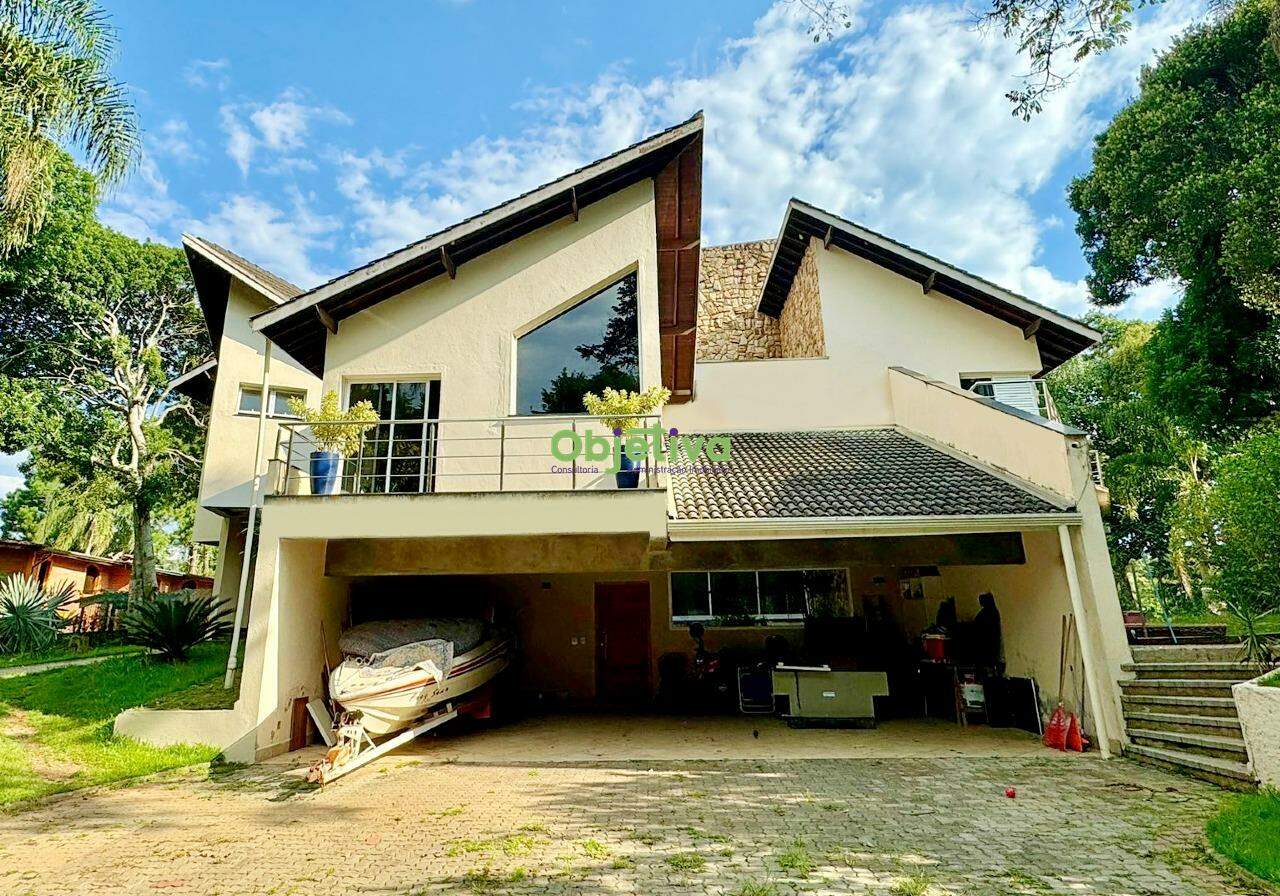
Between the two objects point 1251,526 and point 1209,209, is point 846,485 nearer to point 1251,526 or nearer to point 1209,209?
point 1251,526

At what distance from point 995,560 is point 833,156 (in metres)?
6.11

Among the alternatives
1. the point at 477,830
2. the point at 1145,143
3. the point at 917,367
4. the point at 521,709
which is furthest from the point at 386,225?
the point at 1145,143

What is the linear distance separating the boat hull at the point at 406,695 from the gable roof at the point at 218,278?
9416 mm

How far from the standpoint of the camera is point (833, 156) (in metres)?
8.20

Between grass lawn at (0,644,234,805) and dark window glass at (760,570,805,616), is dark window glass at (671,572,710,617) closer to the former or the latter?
dark window glass at (760,570,805,616)

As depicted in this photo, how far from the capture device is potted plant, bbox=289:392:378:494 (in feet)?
26.9

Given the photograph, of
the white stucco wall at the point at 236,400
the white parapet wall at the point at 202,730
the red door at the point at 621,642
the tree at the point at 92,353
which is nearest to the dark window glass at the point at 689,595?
the red door at the point at 621,642

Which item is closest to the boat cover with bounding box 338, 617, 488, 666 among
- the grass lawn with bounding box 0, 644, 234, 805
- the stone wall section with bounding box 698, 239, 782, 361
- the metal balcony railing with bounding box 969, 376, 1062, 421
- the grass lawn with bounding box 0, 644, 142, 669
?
the grass lawn with bounding box 0, 644, 234, 805

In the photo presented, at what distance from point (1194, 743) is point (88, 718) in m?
13.5

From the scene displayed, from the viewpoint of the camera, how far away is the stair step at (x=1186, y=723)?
20.6ft

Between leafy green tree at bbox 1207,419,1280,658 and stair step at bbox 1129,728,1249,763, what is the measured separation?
6583 millimetres

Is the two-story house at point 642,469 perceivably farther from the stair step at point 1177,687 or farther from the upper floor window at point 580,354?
the stair step at point 1177,687

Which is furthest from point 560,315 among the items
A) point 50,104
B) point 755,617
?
point 50,104

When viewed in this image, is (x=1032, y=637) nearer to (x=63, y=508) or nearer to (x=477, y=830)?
(x=477, y=830)
